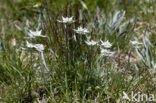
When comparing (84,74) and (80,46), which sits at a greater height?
(80,46)

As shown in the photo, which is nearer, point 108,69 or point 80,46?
point 108,69

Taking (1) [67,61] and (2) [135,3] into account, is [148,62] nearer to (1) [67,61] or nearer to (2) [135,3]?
(1) [67,61]

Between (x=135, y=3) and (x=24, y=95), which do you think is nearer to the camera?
(x=24, y=95)

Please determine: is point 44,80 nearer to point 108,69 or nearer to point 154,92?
point 108,69

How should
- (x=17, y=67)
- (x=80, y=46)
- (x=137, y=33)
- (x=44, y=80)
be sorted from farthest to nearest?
(x=137, y=33) → (x=80, y=46) → (x=17, y=67) → (x=44, y=80)

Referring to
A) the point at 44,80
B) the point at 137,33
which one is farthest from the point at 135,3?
the point at 44,80

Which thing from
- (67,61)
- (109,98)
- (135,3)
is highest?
(135,3)

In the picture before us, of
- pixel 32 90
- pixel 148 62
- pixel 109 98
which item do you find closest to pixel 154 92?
pixel 109 98

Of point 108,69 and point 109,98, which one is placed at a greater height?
point 108,69

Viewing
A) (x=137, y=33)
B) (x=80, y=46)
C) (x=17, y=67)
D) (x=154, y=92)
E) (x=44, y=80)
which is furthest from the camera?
(x=137, y=33)
